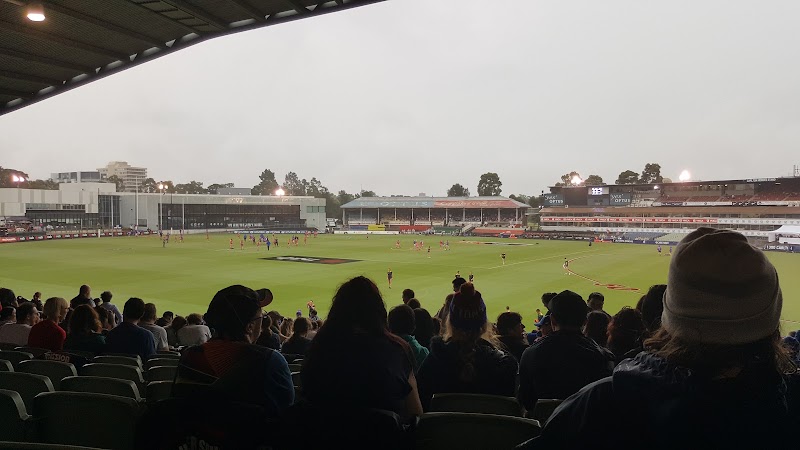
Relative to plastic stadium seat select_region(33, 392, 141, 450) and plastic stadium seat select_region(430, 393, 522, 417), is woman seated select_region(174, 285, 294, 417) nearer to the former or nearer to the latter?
plastic stadium seat select_region(33, 392, 141, 450)

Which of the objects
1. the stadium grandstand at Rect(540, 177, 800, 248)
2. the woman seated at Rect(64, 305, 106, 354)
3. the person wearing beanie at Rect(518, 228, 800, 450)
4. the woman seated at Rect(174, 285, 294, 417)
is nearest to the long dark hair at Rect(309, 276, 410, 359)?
the woman seated at Rect(174, 285, 294, 417)

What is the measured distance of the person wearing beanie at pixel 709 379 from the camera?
4.67 ft

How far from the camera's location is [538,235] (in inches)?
3132

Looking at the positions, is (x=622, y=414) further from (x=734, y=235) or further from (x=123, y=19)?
(x=123, y=19)

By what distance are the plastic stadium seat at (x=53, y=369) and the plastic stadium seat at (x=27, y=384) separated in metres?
0.92

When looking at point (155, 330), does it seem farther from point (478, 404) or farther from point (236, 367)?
point (478, 404)

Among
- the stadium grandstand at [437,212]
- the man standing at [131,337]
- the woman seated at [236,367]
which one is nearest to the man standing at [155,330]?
the man standing at [131,337]

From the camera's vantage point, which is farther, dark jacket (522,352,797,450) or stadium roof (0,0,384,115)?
stadium roof (0,0,384,115)

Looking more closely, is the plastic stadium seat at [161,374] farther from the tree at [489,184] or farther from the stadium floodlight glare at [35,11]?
the tree at [489,184]

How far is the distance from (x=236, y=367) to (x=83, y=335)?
5.18m

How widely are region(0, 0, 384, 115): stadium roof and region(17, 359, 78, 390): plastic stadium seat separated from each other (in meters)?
6.79

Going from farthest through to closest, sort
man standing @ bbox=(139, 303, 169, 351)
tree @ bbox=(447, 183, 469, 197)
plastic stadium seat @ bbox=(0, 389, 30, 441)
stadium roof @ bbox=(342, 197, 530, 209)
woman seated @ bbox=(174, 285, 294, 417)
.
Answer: tree @ bbox=(447, 183, 469, 197) < stadium roof @ bbox=(342, 197, 530, 209) < man standing @ bbox=(139, 303, 169, 351) < plastic stadium seat @ bbox=(0, 389, 30, 441) < woman seated @ bbox=(174, 285, 294, 417)

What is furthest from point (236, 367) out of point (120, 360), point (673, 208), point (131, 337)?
point (673, 208)

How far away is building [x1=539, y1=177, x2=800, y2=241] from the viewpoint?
244ft
